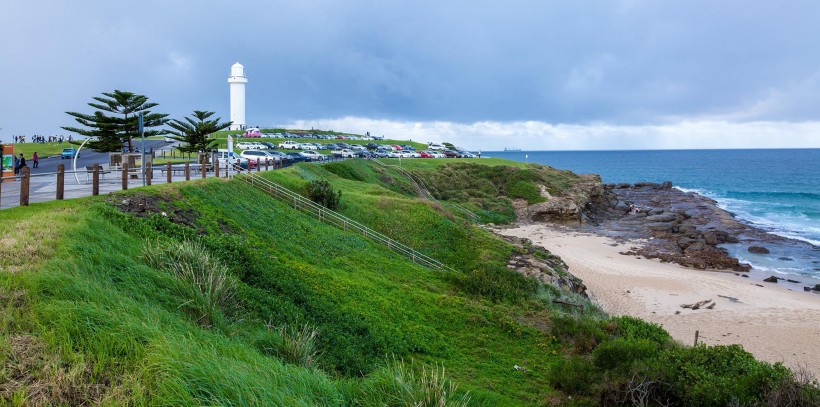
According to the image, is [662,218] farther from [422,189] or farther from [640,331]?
[640,331]

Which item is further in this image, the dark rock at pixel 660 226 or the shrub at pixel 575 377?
the dark rock at pixel 660 226

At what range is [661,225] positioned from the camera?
152ft

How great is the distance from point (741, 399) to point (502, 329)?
643cm

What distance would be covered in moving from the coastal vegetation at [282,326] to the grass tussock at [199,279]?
45 millimetres

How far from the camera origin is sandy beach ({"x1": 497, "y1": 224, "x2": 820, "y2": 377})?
64.5ft

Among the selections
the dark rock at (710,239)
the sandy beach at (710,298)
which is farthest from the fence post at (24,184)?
the dark rock at (710,239)

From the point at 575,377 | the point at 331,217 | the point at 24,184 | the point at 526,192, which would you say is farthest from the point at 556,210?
the point at 24,184

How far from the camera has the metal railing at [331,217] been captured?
23.1 m

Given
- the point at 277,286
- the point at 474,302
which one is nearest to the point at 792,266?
the point at 474,302

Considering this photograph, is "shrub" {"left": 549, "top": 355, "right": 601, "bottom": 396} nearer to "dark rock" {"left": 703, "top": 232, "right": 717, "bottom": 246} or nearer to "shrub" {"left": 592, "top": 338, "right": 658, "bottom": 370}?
"shrub" {"left": 592, "top": 338, "right": 658, "bottom": 370}

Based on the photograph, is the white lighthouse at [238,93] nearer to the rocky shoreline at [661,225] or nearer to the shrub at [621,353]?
the rocky shoreline at [661,225]

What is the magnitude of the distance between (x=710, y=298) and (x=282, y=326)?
22.1 m

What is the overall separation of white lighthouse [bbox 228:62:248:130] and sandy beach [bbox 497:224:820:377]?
68553 millimetres

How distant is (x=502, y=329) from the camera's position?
1481 centimetres
